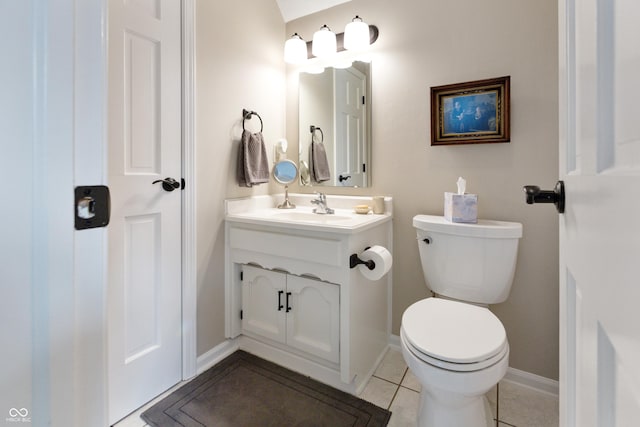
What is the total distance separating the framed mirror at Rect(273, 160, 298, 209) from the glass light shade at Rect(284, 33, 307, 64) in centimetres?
69

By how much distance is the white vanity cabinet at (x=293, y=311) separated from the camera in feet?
4.89

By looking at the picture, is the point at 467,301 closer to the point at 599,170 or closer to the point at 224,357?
the point at 599,170

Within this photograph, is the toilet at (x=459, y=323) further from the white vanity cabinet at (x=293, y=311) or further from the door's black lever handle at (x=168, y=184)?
the door's black lever handle at (x=168, y=184)

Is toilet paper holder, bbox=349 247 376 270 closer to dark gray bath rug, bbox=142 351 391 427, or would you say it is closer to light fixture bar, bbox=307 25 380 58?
dark gray bath rug, bbox=142 351 391 427

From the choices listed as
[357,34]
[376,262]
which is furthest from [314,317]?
[357,34]

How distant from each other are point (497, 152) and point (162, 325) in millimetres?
1883

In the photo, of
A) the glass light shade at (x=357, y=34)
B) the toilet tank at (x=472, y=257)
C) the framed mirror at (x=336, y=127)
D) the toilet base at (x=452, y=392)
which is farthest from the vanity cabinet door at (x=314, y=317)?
the glass light shade at (x=357, y=34)

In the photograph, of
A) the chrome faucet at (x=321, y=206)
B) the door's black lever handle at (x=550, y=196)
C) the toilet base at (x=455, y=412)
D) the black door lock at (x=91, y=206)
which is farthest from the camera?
the chrome faucet at (x=321, y=206)

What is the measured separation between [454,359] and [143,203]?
1.41 meters

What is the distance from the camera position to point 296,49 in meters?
2.03

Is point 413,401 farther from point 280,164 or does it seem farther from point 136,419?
point 280,164

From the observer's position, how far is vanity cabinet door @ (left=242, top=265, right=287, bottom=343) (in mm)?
1646

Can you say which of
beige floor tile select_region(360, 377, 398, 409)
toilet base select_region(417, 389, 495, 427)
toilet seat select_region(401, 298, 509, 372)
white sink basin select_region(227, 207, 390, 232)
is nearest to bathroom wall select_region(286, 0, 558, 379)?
white sink basin select_region(227, 207, 390, 232)

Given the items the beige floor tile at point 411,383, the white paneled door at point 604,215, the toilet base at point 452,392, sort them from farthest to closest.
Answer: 1. the beige floor tile at point 411,383
2. the toilet base at point 452,392
3. the white paneled door at point 604,215
